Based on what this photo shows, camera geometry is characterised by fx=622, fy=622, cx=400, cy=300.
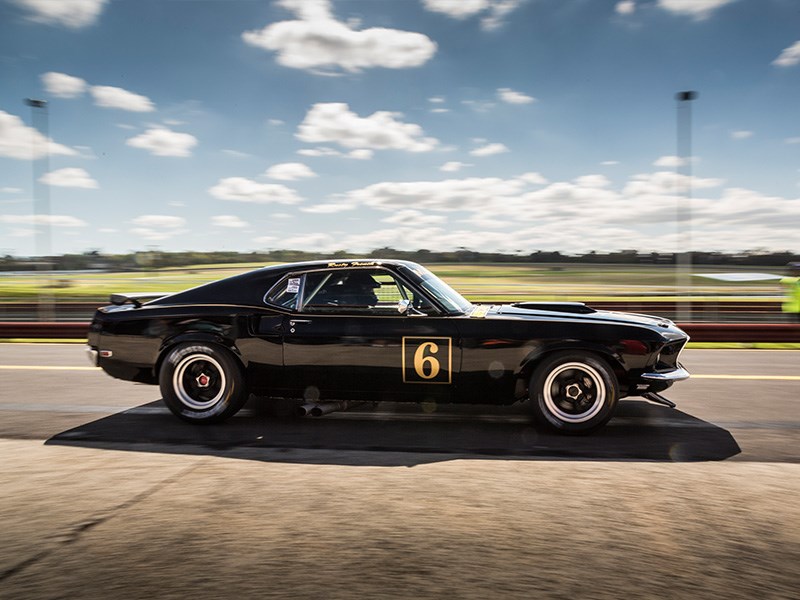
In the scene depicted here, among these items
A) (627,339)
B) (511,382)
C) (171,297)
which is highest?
(171,297)

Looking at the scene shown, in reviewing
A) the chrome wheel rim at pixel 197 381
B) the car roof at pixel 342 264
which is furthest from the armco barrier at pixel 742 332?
the chrome wheel rim at pixel 197 381

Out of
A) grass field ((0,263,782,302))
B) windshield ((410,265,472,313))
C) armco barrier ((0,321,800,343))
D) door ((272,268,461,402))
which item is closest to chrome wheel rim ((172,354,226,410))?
door ((272,268,461,402))

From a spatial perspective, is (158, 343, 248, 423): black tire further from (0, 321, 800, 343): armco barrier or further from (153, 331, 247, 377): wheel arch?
(0, 321, 800, 343): armco barrier

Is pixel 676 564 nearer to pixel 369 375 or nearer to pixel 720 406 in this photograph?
pixel 369 375

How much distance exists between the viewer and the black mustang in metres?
4.73

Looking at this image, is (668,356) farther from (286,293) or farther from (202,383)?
(202,383)

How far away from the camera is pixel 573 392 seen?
15.6ft

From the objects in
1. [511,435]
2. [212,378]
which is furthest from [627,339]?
[212,378]

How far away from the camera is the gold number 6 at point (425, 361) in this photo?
4.80m

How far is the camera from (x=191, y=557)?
2500 millimetres

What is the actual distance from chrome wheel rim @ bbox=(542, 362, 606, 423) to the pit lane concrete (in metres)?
0.21

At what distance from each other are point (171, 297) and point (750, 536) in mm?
4580

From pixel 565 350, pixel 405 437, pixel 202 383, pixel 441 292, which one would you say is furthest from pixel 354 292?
Result: pixel 565 350

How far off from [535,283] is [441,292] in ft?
73.3
